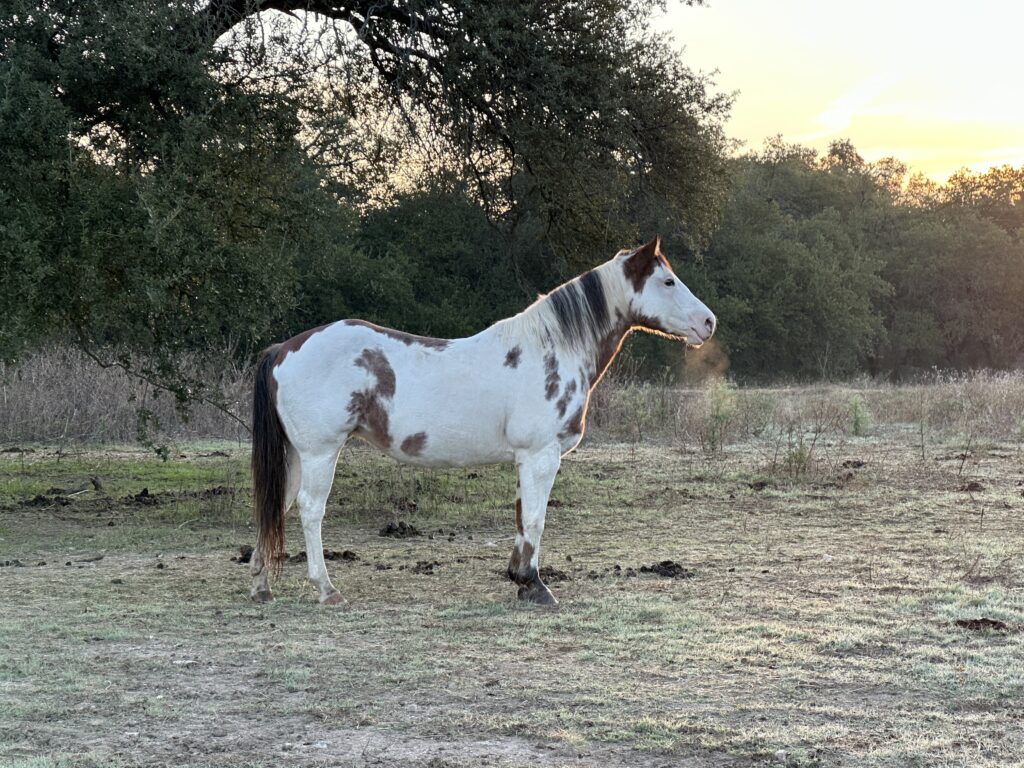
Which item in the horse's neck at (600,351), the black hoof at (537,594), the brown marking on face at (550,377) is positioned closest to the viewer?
the black hoof at (537,594)

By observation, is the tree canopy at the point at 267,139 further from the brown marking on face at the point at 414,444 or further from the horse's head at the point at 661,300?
the horse's head at the point at 661,300

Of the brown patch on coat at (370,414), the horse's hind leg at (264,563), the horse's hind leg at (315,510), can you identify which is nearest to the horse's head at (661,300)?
the brown patch on coat at (370,414)

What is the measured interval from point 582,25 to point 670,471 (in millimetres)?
4920

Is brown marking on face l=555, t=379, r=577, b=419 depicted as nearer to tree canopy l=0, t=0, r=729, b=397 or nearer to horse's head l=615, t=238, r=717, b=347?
horse's head l=615, t=238, r=717, b=347

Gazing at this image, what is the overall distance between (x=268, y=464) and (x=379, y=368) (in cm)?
85

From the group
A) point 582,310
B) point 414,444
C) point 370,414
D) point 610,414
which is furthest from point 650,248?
point 610,414

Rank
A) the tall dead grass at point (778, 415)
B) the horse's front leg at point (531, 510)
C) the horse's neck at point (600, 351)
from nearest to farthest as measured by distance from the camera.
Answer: the horse's front leg at point (531, 510) → the horse's neck at point (600, 351) → the tall dead grass at point (778, 415)

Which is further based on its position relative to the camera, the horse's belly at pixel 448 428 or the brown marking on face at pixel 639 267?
the brown marking on face at pixel 639 267

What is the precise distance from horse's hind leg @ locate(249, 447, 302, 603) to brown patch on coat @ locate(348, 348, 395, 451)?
1.59 ft

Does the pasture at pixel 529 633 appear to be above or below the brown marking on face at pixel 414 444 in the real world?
below

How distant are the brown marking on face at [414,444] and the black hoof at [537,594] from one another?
0.99 m

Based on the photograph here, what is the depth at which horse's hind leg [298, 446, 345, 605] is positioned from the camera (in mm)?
6203

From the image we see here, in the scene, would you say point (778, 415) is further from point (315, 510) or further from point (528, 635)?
point (528, 635)

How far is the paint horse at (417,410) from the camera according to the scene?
20.4 ft
